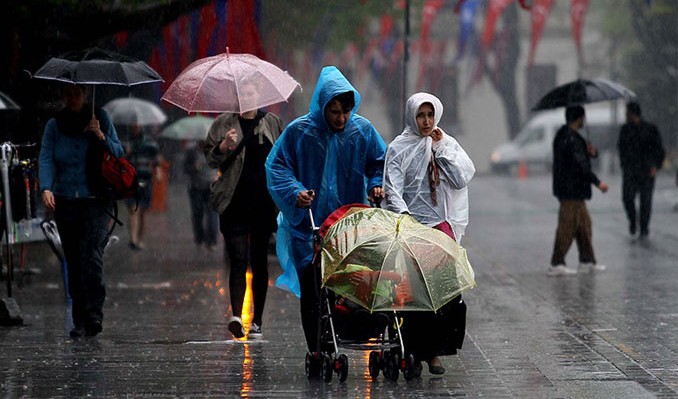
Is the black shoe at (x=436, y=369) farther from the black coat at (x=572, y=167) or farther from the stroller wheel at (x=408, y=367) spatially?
the black coat at (x=572, y=167)

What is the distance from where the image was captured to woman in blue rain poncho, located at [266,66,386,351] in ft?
28.5

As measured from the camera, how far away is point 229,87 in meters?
10.0

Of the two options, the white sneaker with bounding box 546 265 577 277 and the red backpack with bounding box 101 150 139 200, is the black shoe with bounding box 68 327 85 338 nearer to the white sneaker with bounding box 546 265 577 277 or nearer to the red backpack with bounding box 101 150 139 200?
the red backpack with bounding box 101 150 139 200

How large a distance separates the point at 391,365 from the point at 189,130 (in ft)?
38.9

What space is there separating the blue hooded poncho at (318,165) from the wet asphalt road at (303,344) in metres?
0.88

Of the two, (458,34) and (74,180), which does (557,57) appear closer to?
(458,34)

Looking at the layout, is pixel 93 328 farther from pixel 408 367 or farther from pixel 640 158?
pixel 640 158

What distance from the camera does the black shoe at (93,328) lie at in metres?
10.4

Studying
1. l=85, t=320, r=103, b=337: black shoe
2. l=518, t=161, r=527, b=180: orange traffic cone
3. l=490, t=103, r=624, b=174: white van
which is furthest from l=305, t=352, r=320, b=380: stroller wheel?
l=490, t=103, r=624, b=174: white van

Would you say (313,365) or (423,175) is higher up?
(423,175)

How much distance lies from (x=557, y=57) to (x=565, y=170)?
1896 inches

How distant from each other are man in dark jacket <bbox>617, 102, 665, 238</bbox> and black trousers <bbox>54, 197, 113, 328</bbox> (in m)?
10.7

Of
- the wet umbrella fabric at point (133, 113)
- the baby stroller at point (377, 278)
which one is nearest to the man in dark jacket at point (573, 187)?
the wet umbrella fabric at point (133, 113)

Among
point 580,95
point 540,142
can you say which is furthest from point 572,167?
point 540,142
